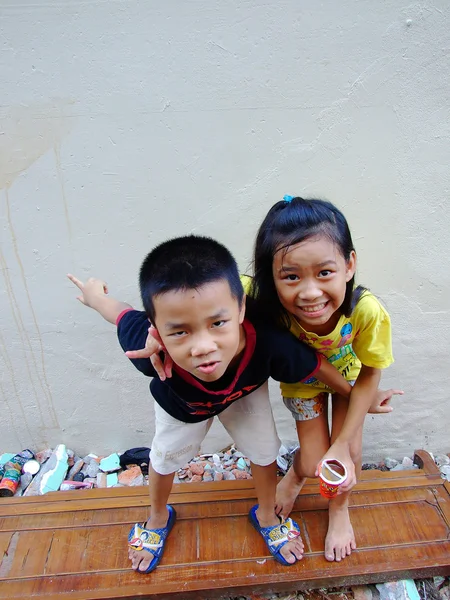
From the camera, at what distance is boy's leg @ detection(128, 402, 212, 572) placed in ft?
5.72

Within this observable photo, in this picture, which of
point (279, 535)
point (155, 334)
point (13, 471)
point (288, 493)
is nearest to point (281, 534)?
point (279, 535)

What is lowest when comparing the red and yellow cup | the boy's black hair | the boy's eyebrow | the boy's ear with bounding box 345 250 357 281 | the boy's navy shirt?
the red and yellow cup

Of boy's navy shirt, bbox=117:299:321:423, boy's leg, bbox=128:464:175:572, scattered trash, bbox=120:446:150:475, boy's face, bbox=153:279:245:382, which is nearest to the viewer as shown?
boy's face, bbox=153:279:245:382

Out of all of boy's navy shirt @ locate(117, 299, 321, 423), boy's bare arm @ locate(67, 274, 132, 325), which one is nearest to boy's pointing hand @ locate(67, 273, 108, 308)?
boy's bare arm @ locate(67, 274, 132, 325)

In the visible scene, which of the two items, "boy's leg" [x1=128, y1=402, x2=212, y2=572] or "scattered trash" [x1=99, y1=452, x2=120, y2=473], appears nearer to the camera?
"boy's leg" [x1=128, y1=402, x2=212, y2=572]

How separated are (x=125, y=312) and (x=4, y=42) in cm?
A: 123

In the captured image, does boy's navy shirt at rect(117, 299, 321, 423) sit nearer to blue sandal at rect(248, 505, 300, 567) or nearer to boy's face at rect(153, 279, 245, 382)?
boy's face at rect(153, 279, 245, 382)

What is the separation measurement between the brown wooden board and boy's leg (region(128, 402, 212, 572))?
0.08 m

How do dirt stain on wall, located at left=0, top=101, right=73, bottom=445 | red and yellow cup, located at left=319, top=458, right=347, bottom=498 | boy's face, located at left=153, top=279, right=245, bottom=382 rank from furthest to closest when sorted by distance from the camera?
dirt stain on wall, located at left=0, top=101, right=73, bottom=445 < red and yellow cup, located at left=319, top=458, right=347, bottom=498 < boy's face, located at left=153, top=279, right=245, bottom=382

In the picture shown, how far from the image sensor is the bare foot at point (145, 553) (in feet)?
6.09

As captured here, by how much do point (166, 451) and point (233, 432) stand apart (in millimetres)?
290

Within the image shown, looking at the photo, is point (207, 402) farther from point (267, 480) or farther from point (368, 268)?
point (368, 268)

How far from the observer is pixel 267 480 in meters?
1.91

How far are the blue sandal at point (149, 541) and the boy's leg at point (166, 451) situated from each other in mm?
16
